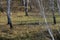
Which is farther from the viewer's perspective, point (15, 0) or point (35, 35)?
point (15, 0)

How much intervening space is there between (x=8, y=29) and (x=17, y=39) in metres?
3.58

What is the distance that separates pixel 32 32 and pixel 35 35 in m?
1.22

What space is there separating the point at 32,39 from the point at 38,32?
1765 mm

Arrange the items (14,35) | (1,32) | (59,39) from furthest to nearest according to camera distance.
→ (1,32) < (14,35) < (59,39)

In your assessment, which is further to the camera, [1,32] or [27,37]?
[1,32]

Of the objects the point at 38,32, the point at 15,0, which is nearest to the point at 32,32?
the point at 38,32

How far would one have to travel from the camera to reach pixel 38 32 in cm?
1858

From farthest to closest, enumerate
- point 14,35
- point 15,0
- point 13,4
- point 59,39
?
point 15,0
point 13,4
point 14,35
point 59,39

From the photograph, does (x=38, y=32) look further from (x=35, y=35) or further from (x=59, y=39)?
(x=59, y=39)

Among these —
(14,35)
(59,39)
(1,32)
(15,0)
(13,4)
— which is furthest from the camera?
(15,0)

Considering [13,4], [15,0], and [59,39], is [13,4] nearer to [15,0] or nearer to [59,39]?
[15,0]

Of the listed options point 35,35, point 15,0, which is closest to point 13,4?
point 15,0

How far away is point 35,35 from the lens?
1773 cm

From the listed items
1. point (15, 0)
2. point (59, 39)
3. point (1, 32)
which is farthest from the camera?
point (15, 0)
